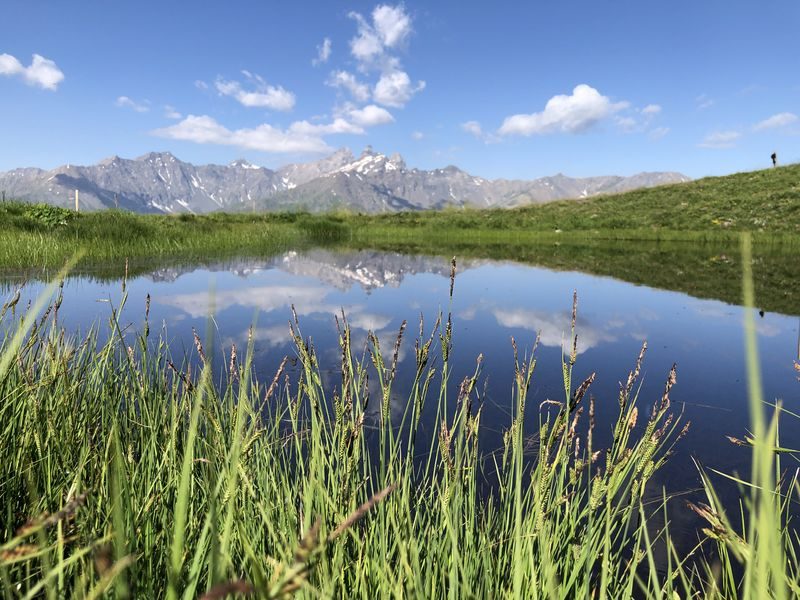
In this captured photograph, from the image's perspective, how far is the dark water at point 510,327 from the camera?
14.6 ft

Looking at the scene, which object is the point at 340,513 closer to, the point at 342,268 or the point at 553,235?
the point at 342,268

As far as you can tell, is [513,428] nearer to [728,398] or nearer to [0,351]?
[0,351]

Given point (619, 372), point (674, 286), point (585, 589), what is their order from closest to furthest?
point (585, 589)
point (619, 372)
point (674, 286)

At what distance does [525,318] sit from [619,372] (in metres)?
3.11

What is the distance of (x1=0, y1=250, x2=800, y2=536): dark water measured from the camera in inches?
176

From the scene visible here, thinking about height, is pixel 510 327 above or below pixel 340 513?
below

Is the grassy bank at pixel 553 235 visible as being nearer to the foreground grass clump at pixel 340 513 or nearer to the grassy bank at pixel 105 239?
the grassy bank at pixel 105 239

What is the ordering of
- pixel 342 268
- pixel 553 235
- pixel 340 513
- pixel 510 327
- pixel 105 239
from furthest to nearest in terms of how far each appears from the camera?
pixel 553 235 → pixel 342 268 → pixel 105 239 → pixel 510 327 → pixel 340 513

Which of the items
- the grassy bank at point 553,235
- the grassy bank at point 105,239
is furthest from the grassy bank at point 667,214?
the grassy bank at point 105,239

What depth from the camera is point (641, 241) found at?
2736 centimetres

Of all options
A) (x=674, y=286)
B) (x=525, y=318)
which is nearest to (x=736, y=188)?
(x=674, y=286)

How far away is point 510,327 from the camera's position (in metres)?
7.81

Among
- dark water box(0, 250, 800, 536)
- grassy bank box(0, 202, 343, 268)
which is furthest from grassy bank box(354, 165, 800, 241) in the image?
dark water box(0, 250, 800, 536)

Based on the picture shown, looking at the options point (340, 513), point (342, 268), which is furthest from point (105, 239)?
point (340, 513)
